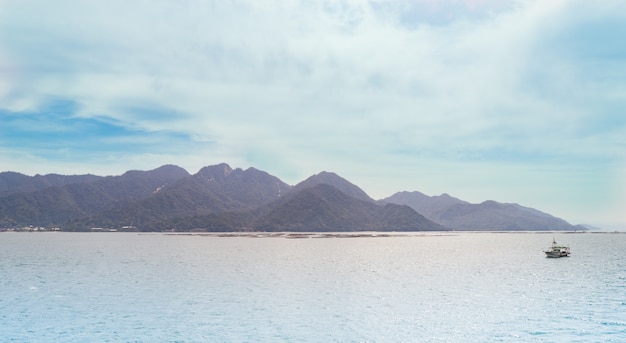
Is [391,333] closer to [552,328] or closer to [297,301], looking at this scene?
[552,328]

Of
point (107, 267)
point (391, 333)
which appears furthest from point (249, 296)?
point (107, 267)

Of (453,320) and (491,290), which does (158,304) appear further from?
(491,290)

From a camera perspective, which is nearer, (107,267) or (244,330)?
(244,330)

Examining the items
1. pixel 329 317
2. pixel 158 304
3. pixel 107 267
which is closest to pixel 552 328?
pixel 329 317

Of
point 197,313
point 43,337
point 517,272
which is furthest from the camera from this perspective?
point 517,272

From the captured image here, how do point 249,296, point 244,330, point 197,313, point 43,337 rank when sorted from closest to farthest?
point 43,337 < point 244,330 < point 197,313 < point 249,296

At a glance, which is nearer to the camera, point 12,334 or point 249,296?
point 12,334

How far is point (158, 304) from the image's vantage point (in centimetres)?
6688

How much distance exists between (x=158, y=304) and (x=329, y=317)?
1007 inches

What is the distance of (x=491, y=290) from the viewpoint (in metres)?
81.1

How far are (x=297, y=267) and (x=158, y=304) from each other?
60.1 meters

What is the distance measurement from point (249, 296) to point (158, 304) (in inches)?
550

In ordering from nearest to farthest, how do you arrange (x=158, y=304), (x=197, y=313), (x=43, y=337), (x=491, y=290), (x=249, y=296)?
(x=43, y=337)
(x=197, y=313)
(x=158, y=304)
(x=249, y=296)
(x=491, y=290)

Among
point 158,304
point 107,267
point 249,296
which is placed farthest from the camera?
point 107,267
